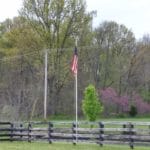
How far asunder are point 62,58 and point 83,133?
42.6 m

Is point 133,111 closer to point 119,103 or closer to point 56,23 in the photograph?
point 119,103

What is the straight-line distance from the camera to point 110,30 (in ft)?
244

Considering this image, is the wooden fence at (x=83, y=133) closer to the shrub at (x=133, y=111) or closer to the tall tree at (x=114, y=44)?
the tall tree at (x=114, y=44)

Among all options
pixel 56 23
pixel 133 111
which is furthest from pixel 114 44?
pixel 56 23

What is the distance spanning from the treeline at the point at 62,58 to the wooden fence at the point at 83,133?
2555 cm

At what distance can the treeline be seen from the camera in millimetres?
63250

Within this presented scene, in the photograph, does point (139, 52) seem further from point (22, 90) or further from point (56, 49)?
point (22, 90)

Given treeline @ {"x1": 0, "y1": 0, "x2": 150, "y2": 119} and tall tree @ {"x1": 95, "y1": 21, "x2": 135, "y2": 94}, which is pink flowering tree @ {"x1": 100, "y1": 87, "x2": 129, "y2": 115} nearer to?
treeline @ {"x1": 0, "y1": 0, "x2": 150, "y2": 119}

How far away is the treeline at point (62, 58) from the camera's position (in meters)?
63.2

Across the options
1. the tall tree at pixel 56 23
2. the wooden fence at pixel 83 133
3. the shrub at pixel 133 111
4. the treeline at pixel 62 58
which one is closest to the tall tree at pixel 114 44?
the treeline at pixel 62 58

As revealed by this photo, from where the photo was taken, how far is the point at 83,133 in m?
24.5

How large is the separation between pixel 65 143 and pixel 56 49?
134ft

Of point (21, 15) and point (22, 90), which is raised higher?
point (21, 15)

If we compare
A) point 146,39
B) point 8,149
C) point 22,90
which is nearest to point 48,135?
point 8,149
